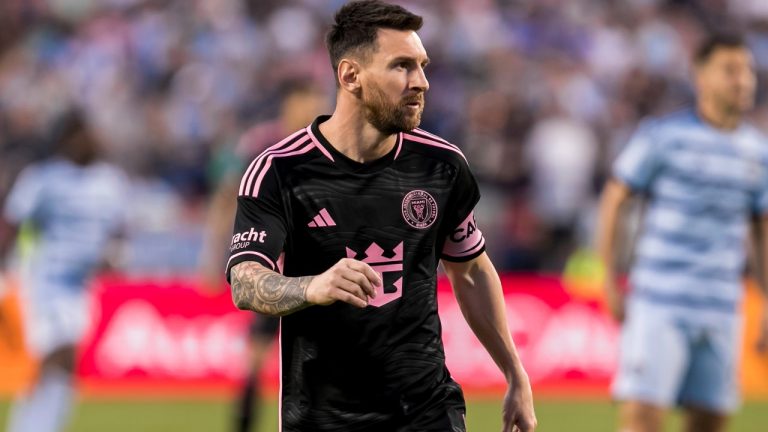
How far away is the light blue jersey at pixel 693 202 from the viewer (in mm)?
7285

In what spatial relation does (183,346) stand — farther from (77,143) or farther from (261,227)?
(261,227)

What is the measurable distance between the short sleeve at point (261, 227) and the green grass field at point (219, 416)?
21.0 feet

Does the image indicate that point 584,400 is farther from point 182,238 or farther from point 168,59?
point 168,59

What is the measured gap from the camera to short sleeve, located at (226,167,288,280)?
4.34 m

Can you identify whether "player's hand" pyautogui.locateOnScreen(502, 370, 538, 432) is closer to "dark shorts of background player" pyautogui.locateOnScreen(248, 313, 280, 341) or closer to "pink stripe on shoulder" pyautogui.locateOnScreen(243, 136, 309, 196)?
"pink stripe on shoulder" pyautogui.locateOnScreen(243, 136, 309, 196)

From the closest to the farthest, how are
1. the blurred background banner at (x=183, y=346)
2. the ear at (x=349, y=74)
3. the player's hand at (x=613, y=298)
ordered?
the ear at (x=349, y=74), the player's hand at (x=613, y=298), the blurred background banner at (x=183, y=346)

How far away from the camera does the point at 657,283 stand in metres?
7.33

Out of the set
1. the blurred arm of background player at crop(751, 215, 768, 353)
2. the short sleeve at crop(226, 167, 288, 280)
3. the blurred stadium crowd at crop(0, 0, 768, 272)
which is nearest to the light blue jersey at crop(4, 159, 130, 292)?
the blurred arm of background player at crop(751, 215, 768, 353)

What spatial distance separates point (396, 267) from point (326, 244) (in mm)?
236

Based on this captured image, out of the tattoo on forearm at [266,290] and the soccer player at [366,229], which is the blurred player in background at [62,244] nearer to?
the soccer player at [366,229]

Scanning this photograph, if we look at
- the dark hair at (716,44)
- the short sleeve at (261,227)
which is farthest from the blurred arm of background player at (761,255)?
the short sleeve at (261,227)

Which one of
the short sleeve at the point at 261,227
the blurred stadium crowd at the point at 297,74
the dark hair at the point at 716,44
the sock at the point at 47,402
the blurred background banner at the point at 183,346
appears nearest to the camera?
the short sleeve at the point at 261,227

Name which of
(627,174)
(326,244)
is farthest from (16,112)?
(326,244)

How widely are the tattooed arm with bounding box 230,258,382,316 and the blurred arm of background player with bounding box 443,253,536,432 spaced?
2.73 ft
